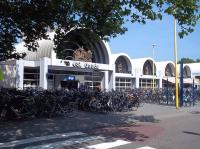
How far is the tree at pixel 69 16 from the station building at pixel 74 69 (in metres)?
7.91

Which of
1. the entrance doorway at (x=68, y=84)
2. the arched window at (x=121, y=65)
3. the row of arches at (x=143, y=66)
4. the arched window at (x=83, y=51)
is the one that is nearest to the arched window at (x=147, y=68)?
the row of arches at (x=143, y=66)

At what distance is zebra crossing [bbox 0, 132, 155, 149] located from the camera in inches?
344

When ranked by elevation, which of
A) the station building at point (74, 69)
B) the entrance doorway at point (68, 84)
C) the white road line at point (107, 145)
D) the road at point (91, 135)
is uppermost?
the station building at point (74, 69)

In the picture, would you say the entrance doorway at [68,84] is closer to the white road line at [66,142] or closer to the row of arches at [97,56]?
the row of arches at [97,56]

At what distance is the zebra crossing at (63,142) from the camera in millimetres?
8750

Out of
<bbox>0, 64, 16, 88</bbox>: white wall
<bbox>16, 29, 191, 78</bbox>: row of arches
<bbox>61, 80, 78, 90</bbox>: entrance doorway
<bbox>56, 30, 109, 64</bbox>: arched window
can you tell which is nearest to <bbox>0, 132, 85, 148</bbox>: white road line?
<bbox>16, 29, 191, 78</bbox>: row of arches

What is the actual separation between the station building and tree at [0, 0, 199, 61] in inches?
312

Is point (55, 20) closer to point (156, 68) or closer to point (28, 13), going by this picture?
point (28, 13)

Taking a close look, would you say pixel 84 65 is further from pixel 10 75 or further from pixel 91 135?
pixel 91 135

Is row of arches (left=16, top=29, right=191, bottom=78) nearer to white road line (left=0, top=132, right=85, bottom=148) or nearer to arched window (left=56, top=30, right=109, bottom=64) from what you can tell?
arched window (left=56, top=30, right=109, bottom=64)

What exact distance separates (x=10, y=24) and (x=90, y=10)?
3.30 m

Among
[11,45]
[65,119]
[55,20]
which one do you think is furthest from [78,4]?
[65,119]

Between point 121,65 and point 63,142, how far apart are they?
29.9 m

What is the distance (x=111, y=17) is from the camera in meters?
8.42
